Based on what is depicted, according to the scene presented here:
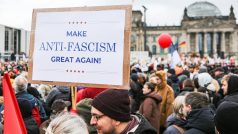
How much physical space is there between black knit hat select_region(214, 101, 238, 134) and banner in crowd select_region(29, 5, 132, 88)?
0.83m

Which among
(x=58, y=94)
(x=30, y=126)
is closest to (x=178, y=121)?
(x=30, y=126)

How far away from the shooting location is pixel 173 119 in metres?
4.72

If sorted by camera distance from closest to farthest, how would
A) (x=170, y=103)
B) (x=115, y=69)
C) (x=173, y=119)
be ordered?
(x=115, y=69)
(x=173, y=119)
(x=170, y=103)

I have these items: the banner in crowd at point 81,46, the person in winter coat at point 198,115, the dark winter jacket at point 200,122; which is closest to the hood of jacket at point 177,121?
the person in winter coat at point 198,115

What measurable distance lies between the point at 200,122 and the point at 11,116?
1.92 m

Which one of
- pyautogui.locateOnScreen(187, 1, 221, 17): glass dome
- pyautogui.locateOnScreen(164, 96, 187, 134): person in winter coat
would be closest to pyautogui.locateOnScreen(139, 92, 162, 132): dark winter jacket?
pyautogui.locateOnScreen(164, 96, 187, 134): person in winter coat

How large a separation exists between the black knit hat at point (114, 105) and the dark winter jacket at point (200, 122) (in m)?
0.98

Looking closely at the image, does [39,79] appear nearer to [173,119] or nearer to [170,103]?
[173,119]

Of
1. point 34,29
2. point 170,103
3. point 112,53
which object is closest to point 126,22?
point 112,53

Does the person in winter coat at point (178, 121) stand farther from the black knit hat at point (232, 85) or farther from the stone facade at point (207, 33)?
the stone facade at point (207, 33)

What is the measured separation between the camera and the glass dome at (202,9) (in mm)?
95812

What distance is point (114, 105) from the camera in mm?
3186

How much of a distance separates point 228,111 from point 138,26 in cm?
7614

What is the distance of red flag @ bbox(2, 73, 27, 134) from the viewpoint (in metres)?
2.85
